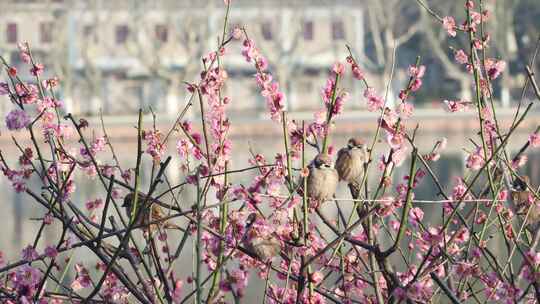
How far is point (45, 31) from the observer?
32719 millimetres

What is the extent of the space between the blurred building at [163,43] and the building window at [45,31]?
0.11ft

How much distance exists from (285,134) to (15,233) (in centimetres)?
1017

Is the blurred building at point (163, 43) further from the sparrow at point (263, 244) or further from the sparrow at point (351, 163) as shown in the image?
the sparrow at point (263, 244)

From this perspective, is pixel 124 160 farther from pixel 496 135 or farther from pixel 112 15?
pixel 496 135

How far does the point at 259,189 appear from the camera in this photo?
2.65 m

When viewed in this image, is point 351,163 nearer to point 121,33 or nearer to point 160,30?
point 160,30

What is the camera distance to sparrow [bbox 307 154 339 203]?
8.61ft

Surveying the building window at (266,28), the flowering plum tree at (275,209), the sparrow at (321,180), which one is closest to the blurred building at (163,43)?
the building window at (266,28)

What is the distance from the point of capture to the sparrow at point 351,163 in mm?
2844

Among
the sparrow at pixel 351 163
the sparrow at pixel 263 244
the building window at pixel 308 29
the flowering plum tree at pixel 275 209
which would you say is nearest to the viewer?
the flowering plum tree at pixel 275 209

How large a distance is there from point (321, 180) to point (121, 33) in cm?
3078

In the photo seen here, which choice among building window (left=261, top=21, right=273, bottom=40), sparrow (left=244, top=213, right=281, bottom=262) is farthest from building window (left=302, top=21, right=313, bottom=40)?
sparrow (left=244, top=213, right=281, bottom=262)

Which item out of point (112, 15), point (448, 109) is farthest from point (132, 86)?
point (448, 109)

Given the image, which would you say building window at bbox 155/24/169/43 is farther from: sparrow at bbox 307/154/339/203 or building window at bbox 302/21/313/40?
sparrow at bbox 307/154/339/203
